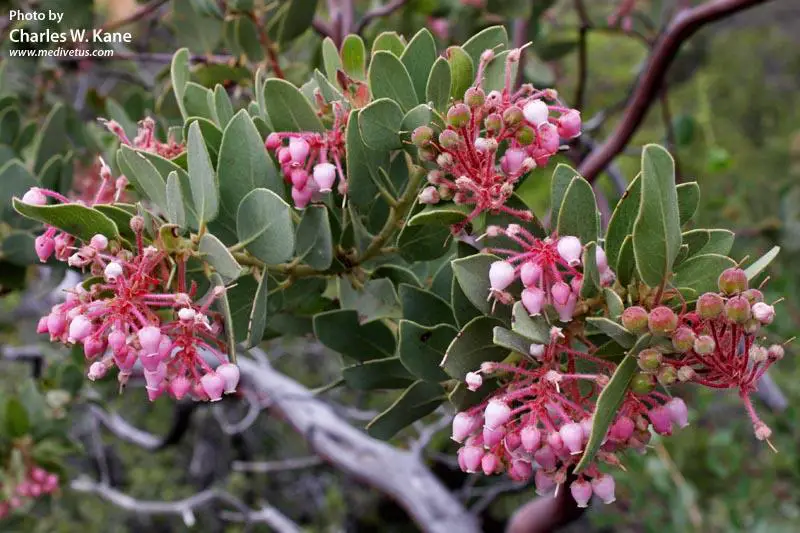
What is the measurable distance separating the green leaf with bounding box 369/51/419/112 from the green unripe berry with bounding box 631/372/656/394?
1.06 feet

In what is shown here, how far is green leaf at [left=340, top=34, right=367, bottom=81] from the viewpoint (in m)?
0.80

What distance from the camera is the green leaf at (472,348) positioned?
0.68 meters

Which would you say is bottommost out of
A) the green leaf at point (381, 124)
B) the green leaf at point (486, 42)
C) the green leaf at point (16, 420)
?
the green leaf at point (16, 420)

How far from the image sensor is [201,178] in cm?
67

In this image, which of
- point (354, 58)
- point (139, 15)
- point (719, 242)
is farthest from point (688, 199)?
point (139, 15)

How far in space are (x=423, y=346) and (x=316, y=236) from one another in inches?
6.0

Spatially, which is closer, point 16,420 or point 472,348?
point 472,348

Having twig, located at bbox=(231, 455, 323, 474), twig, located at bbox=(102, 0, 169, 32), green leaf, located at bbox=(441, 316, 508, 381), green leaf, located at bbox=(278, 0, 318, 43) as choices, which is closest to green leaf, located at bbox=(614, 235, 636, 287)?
green leaf, located at bbox=(441, 316, 508, 381)

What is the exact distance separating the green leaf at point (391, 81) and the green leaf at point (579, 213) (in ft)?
0.60

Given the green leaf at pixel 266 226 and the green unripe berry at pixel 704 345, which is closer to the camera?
the green unripe berry at pixel 704 345

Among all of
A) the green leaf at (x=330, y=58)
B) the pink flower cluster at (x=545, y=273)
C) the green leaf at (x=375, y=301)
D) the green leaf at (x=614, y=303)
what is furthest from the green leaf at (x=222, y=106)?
Answer: the green leaf at (x=614, y=303)

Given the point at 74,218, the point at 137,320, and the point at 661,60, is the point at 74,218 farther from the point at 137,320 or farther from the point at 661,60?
the point at 661,60

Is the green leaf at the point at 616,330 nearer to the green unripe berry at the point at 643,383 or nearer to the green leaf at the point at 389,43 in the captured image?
the green unripe berry at the point at 643,383

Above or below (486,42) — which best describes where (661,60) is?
below
